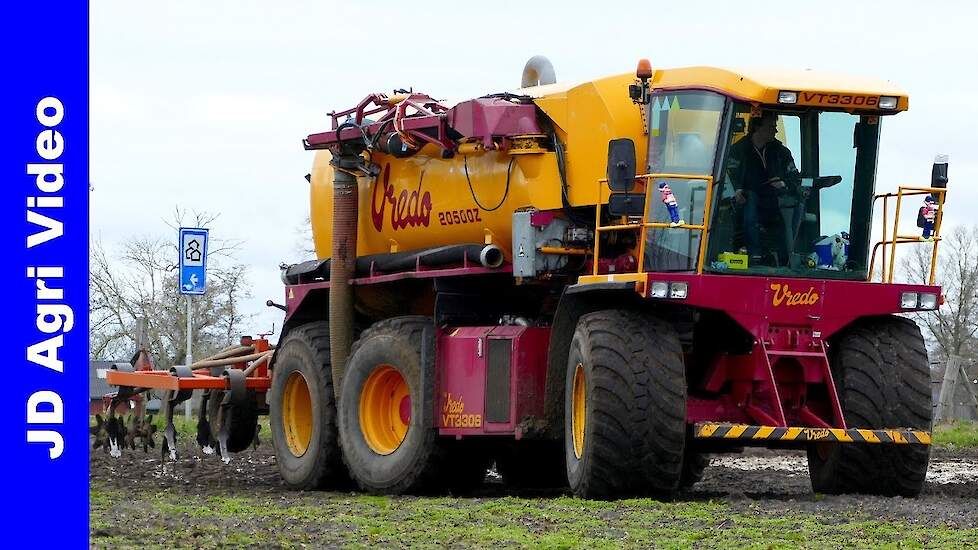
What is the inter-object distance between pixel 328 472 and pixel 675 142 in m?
5.46

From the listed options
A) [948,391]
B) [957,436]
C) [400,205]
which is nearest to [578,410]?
[400,205]

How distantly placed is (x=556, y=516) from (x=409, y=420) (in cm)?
428

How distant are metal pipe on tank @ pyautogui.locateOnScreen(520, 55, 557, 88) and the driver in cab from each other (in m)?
3.08

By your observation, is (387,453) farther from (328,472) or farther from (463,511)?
(463,511)

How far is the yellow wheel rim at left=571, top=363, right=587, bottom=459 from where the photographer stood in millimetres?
14711

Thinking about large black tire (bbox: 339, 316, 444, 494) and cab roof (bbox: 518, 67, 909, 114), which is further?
large black tire (bbox: 339, 316, 444, 494)

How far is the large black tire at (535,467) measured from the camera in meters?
18.2

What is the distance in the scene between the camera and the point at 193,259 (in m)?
25.2

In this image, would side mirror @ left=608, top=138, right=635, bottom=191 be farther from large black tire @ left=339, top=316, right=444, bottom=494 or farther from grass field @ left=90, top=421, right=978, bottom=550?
large black tire @ left=339, top=316, right=444, bottom=494

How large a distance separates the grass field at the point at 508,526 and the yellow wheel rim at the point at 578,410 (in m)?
0.53

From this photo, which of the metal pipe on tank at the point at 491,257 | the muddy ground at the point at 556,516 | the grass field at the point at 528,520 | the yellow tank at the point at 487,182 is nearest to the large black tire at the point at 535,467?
the muddy ground at the point at 556,516

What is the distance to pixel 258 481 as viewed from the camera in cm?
1956

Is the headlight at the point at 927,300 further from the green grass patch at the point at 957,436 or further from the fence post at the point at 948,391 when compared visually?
the fence post at the point at 948,391

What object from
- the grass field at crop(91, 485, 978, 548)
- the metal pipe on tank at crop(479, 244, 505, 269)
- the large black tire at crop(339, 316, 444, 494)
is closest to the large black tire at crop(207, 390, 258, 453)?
the large black tire at crop(339, 316, 444, 494)
